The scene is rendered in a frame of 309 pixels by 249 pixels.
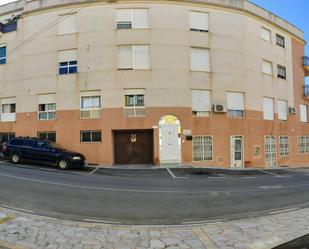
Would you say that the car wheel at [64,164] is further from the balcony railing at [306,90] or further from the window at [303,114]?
the balcony railing at [306,90]

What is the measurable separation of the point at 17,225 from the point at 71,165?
12591mm

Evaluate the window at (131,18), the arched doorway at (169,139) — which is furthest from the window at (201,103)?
the window at (131,18)

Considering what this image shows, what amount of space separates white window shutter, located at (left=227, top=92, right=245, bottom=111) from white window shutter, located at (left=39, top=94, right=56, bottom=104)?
45.3ft

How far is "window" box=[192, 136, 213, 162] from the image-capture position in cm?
2386

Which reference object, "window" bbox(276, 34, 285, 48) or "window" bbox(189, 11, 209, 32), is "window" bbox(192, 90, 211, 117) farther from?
"window" bbox(276, 34, 285, 48)

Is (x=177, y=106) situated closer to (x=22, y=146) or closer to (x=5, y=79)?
(x=22, y=146)

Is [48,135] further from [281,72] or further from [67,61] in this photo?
[281,72]

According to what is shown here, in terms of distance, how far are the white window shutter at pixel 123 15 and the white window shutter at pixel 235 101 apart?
9769 millimetres

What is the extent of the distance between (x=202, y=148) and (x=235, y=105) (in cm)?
468

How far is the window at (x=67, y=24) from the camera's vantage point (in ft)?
80.6

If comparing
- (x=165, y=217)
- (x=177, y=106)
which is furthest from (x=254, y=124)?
(x=165, y=217)

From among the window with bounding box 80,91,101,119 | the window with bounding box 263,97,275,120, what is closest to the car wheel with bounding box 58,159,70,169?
the window with bounding box 80,91,101,119

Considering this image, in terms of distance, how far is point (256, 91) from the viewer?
2700 centimetres

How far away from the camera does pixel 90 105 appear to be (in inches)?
941
